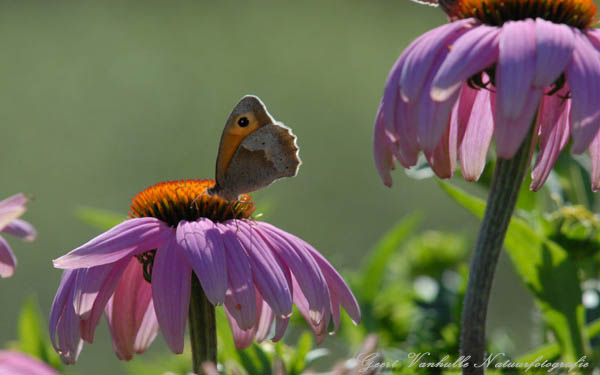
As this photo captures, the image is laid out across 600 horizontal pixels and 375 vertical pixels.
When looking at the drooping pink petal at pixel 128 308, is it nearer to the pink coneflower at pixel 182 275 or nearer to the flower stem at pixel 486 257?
the pink coneflower at pixel 182 275

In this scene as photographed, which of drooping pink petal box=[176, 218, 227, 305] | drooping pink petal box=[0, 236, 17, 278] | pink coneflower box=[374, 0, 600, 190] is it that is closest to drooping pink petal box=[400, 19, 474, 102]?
pink coneflower box=[374, 0, 600, 190]

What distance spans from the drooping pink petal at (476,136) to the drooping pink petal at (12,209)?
220mm

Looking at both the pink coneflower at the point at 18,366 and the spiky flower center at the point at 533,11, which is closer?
the pink coneflower at the point at 18,366

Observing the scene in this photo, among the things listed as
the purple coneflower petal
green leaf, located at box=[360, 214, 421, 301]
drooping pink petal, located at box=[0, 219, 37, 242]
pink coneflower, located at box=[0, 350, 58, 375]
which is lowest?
green leaf, located at box=[360, 214, 421, 301]

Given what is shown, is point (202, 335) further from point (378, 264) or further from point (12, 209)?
point (378, 264)

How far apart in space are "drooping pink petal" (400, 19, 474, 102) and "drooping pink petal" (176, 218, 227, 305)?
103mm

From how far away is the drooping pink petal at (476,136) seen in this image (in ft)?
1.33

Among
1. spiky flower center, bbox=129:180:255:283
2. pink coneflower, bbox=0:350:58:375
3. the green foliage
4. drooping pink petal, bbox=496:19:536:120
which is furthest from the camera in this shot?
the green foliage

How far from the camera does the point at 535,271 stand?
1.49 ft

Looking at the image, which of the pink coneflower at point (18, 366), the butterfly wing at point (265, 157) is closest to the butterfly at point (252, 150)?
the butterfly wing at point (265, 157)

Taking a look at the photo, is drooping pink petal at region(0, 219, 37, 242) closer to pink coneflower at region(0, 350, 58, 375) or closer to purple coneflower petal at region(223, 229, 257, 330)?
purple coneflower petal at region(223, 229, 257, 330)

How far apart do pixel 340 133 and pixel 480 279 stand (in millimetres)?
2105

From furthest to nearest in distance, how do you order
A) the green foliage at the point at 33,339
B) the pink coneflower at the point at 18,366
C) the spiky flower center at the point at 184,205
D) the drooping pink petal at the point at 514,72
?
the green foliage at the point at 33,339
the spiky flower center at the point at 184,205
the drooping pink petal at the point at 514,72
the pink coneflower at the point at 18,366

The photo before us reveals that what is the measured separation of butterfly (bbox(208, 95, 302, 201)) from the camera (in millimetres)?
433
